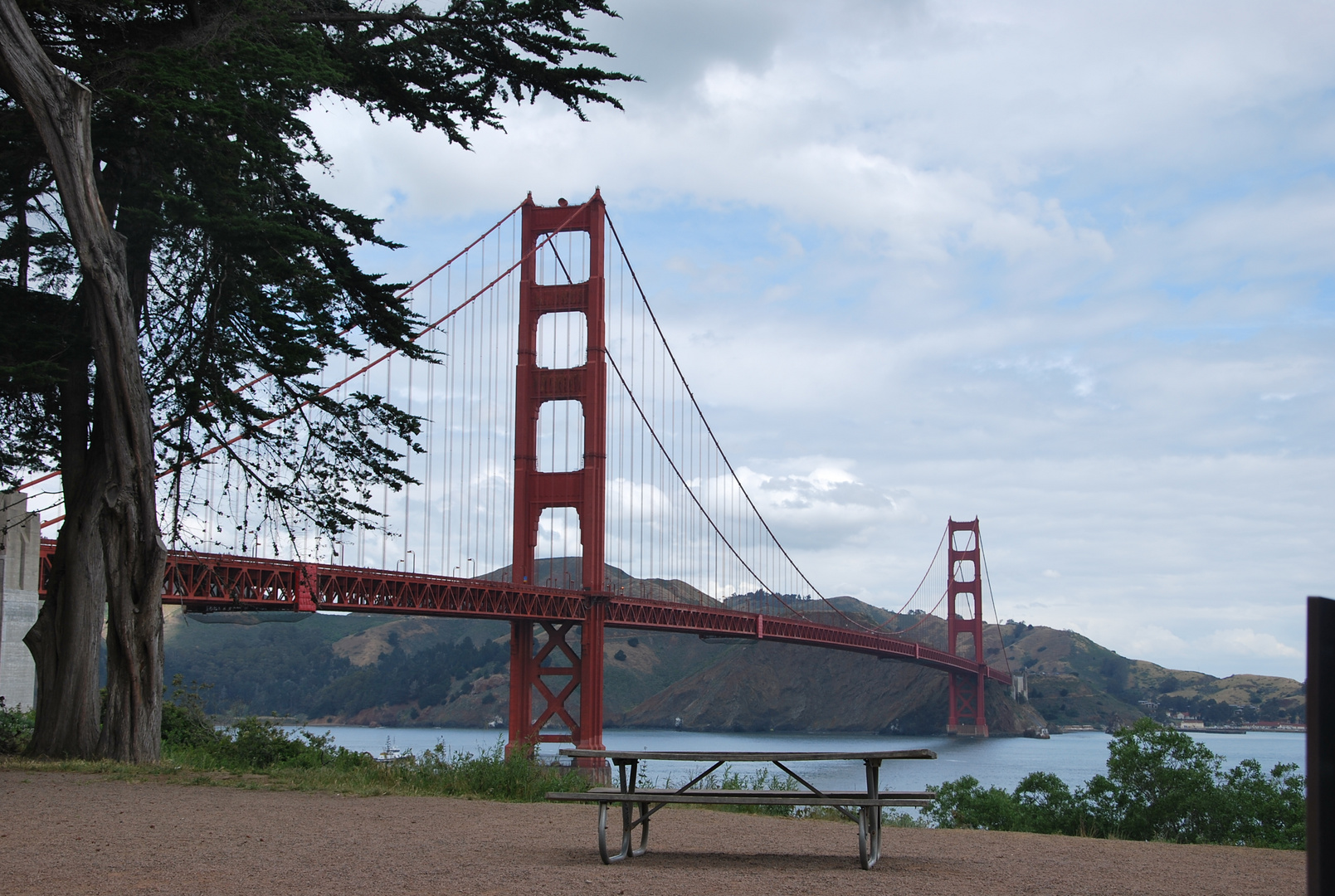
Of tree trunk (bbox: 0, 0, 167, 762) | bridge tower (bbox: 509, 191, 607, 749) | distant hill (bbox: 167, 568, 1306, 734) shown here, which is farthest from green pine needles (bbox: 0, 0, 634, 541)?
distant hill (bbox: 167, 568, 1306, 734)

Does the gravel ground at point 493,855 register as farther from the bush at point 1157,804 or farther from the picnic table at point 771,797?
the bush at point 1157,804

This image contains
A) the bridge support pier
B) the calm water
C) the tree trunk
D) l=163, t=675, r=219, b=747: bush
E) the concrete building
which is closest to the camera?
the tree trunk

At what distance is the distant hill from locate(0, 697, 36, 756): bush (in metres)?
53.1

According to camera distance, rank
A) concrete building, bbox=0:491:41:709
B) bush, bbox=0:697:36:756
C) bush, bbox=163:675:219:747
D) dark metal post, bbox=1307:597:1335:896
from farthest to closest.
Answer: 1. concrete building, bbox=0:491:41:709
2. bush, bbox=163:675:219:747
3. bush, bbox=0:697:36:756
4. dark metal post, bbox=1307:597:1335:896

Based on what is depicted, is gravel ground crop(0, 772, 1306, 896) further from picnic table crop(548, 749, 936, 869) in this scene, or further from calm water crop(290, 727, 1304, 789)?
calm water crop(290, 727, 1304, 789)

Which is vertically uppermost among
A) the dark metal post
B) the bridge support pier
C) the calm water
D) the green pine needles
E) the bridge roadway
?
the green pine needles

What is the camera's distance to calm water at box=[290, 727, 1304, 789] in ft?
90.7

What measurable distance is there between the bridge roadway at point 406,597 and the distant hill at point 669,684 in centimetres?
3238

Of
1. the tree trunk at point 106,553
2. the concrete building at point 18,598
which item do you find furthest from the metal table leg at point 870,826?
the concrete building at point 18,598

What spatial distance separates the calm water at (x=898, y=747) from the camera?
27641 mm

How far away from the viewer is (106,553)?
963 cm

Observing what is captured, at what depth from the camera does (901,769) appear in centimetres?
2886

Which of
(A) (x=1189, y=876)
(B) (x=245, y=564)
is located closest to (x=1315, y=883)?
(A) (x=1189, y=876)

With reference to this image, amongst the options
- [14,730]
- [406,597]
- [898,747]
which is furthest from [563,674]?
Answer: [898,747]
